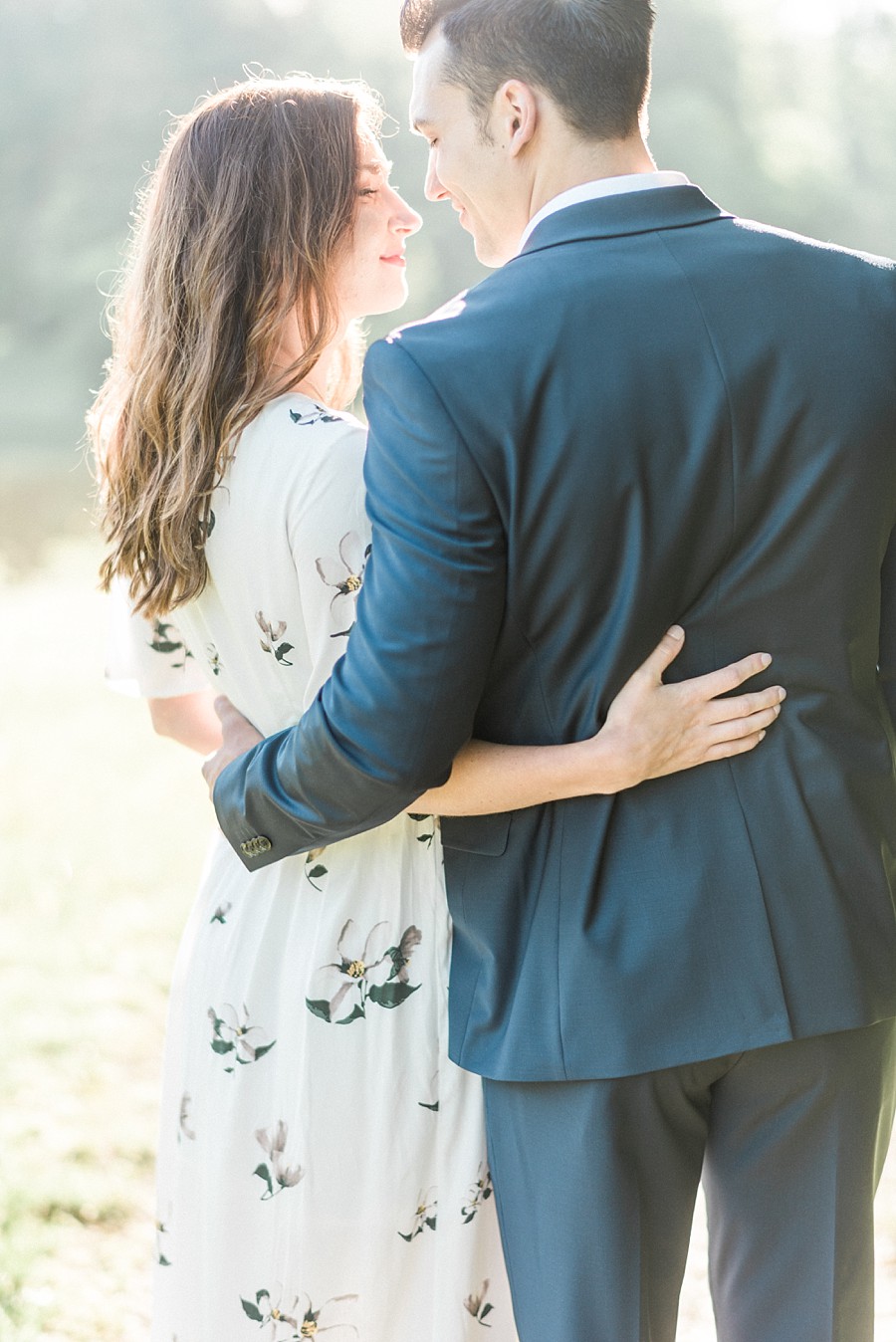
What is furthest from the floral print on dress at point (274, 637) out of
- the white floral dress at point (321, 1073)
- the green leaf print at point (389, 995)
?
the green leaf print at point (389, 995)

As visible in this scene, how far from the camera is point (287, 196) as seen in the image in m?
1.50

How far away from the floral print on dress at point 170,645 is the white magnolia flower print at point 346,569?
459mm

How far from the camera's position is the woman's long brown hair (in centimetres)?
149

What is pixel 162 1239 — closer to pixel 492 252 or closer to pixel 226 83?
pixel 492 252

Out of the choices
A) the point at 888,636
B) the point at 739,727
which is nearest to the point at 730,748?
the point at 739,727

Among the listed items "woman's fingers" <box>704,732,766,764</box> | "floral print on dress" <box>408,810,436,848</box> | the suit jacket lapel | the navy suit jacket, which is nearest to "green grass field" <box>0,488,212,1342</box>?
"floral print on dress" <box>408,810,436,848</box>

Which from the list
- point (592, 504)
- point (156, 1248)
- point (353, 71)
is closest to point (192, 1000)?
point (156, 1248)

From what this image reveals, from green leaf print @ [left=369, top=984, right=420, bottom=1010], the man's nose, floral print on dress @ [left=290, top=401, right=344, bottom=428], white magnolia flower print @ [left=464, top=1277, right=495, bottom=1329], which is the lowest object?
white magnolia flower print @ [left=464, top=1277, right=495, bottom=1329]

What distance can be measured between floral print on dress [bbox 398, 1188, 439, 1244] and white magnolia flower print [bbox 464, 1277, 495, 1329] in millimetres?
95

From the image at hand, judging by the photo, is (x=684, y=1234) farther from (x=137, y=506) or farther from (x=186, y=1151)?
(x=137, y=506)

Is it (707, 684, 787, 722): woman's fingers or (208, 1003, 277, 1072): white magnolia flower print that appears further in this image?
(208, 1003, 277, 1072): white magnolia flower print

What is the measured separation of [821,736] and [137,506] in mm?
809

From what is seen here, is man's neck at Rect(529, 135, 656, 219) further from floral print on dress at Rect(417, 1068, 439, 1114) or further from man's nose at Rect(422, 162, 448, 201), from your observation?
floral print on dress at Rect(417, 1068, 439, 1114)

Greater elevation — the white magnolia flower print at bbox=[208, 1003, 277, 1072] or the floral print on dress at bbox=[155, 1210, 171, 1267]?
the white magnolia flower print at bbox=[208, 1003, 277, 1072]
